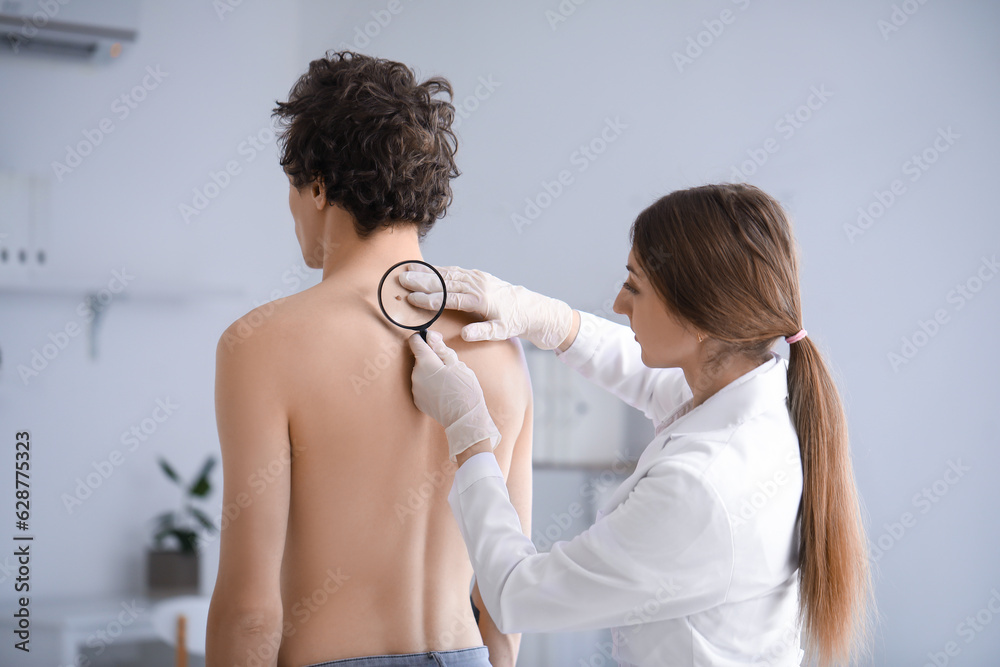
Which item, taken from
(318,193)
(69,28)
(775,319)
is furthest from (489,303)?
(69,28)

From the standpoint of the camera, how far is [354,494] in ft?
2.81

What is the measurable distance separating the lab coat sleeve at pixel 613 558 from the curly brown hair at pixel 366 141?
14.2 inches

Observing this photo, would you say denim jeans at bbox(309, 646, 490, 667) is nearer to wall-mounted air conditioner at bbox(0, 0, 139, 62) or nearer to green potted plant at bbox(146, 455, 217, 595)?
green potted plant at bbox(146, 455, 217, 595)

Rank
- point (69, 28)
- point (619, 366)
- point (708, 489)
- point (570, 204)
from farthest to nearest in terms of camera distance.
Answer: point (570, 204) < point (69, 28) < point (619, 366) < point (708, 489)

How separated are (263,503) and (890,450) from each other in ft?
7.15

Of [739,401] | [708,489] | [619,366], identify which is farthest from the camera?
[619,366]

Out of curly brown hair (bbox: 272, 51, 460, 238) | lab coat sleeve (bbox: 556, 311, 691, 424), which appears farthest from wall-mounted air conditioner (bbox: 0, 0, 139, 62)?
lab coat sleeve (bbox: 556, 311, 691, 424)

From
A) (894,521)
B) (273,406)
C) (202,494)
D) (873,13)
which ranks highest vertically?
(873,13)

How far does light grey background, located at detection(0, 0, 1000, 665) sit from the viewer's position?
201cm

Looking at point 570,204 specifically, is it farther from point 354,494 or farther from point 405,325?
point 354,494

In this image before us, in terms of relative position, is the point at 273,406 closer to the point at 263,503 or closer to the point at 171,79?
the point at 263,503

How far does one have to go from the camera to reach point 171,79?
6.86 ft

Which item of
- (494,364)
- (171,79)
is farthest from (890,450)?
(171,79)

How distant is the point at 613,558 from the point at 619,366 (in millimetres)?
528
